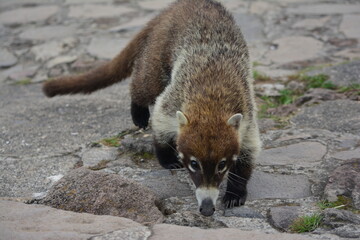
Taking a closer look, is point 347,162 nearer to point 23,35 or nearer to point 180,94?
point 180,94

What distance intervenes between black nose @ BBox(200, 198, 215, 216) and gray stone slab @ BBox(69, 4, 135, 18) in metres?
5.18

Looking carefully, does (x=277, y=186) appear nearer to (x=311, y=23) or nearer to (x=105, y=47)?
(x=105, y=47)

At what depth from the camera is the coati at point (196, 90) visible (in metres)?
3.50

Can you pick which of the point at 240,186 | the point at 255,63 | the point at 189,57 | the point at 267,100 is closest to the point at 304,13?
the point at 255,63

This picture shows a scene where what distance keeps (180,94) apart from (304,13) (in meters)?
4.11

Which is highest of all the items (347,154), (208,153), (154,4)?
(208,153)

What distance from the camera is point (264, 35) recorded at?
716cm

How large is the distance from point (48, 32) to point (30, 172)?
12.5 feet

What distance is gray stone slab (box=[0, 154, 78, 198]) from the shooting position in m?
3.90

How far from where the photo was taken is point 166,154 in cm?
429

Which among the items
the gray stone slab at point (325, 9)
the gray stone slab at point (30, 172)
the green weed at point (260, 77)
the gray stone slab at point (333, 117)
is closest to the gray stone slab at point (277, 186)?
the gray stone slab at point (333, 117)

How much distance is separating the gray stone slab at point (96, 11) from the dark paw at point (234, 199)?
4.89 meters

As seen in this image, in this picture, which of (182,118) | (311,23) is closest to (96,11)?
(311,23)

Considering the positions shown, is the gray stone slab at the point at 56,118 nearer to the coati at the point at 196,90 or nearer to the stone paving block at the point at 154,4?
the coati at the point at 196,90
